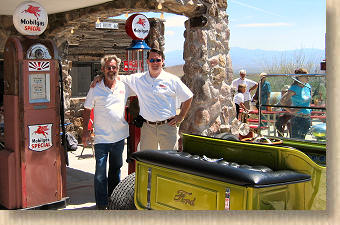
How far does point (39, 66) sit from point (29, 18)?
0.51 meters

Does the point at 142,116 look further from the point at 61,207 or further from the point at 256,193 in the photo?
the point at 256,193

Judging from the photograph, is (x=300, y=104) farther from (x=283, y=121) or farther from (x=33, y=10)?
(x=33, y=10)

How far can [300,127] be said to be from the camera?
473 cm

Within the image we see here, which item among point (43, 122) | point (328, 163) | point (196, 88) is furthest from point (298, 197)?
point (196, 88)

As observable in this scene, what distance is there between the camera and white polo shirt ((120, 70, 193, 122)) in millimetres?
5105

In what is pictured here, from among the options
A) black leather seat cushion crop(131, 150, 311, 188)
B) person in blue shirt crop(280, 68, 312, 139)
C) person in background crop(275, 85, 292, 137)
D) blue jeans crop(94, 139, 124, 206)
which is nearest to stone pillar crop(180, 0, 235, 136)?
blue jeans crop(94, 139, 124, 206)

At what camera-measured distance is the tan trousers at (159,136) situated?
5.18 m

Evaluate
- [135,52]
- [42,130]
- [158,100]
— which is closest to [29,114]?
[42,130]

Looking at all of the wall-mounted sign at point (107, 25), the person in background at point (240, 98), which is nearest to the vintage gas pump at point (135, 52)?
the wall-mounted sign at point (107, 25)

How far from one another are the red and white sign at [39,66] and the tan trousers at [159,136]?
1.24m

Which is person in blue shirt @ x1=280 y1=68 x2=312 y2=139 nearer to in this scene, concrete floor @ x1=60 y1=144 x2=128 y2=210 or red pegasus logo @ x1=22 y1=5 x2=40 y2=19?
concrete floor @ x1=60 y1=144 x2=128 y2=210

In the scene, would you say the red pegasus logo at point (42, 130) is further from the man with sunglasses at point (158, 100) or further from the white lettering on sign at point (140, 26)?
the white lettering on sign at point (140, 26)

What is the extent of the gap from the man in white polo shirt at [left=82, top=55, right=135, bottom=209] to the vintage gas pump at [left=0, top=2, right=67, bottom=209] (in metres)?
0.42

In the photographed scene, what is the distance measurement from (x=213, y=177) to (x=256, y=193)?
33cm
